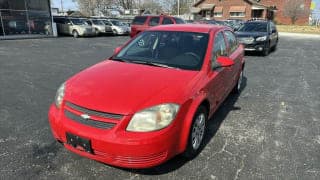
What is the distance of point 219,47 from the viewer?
4508 millimetres

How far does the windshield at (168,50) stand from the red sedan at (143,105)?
0.05 ft

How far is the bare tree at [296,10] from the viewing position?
179 ft

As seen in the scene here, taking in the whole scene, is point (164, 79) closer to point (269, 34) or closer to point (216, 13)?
point (269, 34)

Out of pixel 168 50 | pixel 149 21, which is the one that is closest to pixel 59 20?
pixel 149 21

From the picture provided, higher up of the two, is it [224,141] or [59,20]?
[59,20]

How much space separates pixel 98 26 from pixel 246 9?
39.1 metres

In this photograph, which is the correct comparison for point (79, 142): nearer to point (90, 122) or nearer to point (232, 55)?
point (90, 122)

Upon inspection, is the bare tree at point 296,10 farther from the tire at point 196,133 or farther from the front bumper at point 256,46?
the tire at point 196,133

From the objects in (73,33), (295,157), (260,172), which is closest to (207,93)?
(260,172)

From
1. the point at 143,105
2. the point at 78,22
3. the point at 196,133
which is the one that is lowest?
the point at 196,133

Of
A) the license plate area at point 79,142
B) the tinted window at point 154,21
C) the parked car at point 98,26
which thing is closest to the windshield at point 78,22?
the parked car at point 98,26

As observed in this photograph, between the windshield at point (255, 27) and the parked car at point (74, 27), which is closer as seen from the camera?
the windshield at point (255, 27)

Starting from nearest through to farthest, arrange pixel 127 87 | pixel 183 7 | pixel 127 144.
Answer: pixel 127 144 → pixel 127 87 → pixel 183 7

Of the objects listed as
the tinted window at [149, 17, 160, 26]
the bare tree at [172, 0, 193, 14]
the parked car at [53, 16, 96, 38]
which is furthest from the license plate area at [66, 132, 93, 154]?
the bare tree at [172, 0, 193, 14]
